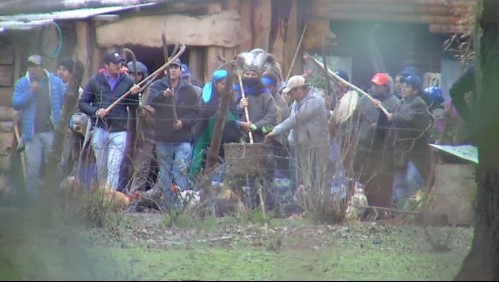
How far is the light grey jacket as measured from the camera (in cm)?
1220

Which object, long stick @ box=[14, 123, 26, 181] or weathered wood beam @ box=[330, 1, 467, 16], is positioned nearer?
long stick @ box=[14, 123, 26, 181]

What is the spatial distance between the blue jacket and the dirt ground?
9.52ft

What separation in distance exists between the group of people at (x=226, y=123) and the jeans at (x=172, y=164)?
0.04ft

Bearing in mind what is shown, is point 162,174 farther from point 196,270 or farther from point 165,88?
point 196,270

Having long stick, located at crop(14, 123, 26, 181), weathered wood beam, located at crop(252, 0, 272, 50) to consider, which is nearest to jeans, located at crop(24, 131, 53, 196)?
long stick, located at crop(14, 123, 26, 181)

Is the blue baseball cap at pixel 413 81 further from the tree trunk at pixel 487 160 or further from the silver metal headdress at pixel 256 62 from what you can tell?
the tree trunk at pixel 487 160

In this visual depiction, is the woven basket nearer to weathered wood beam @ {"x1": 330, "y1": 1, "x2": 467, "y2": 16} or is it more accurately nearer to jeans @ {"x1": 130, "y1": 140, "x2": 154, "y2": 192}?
jeans @ {"x1": 130, "y1": 140, "x2": 154, "y2": 192}

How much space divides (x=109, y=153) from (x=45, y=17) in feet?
16.1

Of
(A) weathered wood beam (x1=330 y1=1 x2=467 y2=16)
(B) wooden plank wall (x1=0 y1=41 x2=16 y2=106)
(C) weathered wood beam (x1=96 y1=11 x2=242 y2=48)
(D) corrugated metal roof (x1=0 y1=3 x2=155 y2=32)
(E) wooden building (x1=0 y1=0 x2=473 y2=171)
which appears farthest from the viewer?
(A) weathered wood beam (x1=330 y1=1 x2=467 y2=16)

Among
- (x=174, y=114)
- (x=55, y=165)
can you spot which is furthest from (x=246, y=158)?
(x=55, y=165)

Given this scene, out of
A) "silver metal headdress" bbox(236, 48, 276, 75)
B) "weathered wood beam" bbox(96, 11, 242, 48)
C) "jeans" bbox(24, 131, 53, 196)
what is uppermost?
"weathered wood beam" bbox(96, 11, 242, 48)

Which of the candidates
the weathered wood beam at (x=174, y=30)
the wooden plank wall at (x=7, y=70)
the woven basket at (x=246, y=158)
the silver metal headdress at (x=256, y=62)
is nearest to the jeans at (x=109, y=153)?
the woven basket at (x=246, y=158)

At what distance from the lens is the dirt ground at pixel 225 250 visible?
8617mm

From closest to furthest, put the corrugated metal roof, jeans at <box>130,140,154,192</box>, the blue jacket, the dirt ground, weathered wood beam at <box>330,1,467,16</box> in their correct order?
1. the dirt ground
2. jeans at <box>130,140,154,192</box>
3. the blue jacket
4. the corrugated metal roof
5. weathered wood beam at <box>330,1,467,16</box>
